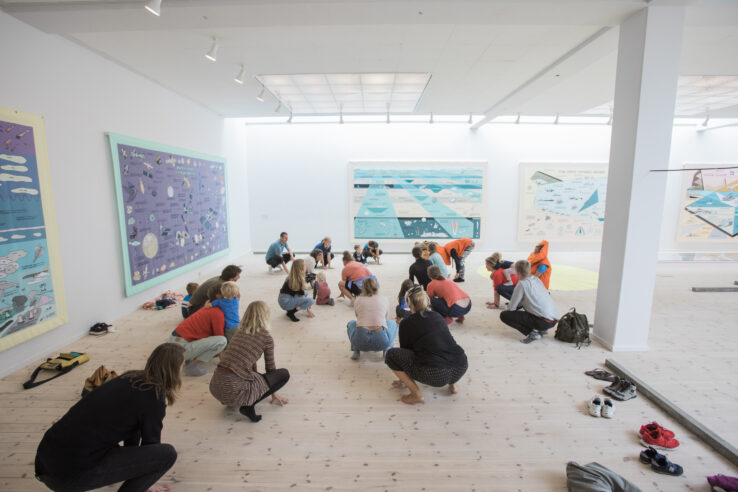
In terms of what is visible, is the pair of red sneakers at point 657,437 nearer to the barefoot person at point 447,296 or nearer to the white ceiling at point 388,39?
the barefoot person at point 447,296

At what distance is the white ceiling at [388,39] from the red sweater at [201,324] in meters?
3.14

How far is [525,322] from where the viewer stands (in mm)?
4473

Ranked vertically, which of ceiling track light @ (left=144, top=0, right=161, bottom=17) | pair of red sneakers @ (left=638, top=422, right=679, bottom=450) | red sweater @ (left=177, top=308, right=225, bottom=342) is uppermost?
ceiling track light @ (left=144, top=0, right=161, bottom=17)

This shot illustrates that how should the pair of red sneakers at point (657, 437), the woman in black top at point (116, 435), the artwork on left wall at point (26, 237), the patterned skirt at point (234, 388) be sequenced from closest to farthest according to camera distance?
the woman in black top at point (116, 435)
the pair of red sneakers at point (657, 437)
the patterned skirt at point (234, 388)
the artwork on left wall at point (26, 237)

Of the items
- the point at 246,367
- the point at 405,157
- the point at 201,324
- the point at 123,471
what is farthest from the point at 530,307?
the point at 405,157

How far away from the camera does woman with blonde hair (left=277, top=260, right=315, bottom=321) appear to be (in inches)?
194

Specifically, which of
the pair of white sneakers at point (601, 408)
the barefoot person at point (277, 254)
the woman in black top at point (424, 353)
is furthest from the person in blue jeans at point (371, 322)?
the barefoot person at point (277, 254)

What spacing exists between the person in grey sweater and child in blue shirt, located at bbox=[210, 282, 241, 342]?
132 inches

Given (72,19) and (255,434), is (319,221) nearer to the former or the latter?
(72,19)

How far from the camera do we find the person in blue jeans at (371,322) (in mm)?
3818

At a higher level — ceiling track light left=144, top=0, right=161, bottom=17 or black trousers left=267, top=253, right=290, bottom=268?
ceiling track light left=144, top=0, right=161, bottom=17

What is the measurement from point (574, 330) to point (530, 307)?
0.59 metres

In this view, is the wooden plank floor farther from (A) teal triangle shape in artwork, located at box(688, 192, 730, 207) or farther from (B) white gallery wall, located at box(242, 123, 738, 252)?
(A) teal triangle shape in artwork, located at box(688, 192, 730, 207)

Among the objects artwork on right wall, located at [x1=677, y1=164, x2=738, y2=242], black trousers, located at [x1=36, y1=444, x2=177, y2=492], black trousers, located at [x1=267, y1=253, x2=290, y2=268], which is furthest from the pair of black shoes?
artwork on right wall, located at [x1=677, y1=164, x2=738, y2=242]
